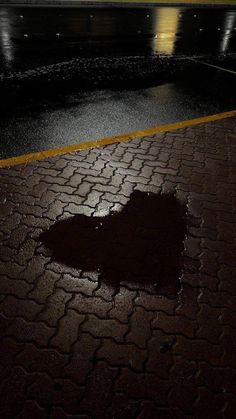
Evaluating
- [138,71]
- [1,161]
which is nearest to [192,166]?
[1,161]

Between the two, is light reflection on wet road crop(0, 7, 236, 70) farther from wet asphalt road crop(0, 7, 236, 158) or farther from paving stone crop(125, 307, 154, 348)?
paving stone crop(125, 307, 154, 348)

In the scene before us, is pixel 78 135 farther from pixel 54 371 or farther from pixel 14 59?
pixel 14 59

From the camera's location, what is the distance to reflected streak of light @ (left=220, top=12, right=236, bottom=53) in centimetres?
1224

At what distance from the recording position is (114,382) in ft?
8.08

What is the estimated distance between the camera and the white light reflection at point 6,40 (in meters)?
9.04

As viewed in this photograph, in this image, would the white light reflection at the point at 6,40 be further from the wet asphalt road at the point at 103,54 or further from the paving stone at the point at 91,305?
A: the paving stone at the point at 91,305

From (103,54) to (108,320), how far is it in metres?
9.10

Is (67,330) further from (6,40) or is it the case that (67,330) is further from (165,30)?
(165,30)

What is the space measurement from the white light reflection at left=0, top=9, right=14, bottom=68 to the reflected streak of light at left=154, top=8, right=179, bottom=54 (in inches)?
186

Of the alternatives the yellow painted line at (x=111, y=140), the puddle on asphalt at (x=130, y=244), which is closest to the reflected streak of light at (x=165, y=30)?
the yellow painted line at (x=111, y=140)

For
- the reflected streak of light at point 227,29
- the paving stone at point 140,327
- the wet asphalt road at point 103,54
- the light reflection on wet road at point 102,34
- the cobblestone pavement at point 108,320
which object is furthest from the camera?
the reflected streak of light at point 227,29

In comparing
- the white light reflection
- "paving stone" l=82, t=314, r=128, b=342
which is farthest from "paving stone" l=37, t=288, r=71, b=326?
the white light reflection

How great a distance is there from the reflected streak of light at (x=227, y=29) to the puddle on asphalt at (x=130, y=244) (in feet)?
32.5

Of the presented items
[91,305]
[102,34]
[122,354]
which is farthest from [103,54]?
[122,354]
